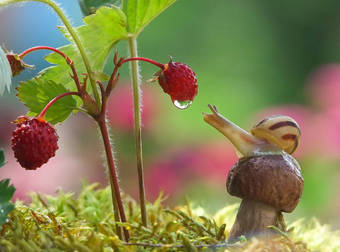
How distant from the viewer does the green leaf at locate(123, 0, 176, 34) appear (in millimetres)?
757

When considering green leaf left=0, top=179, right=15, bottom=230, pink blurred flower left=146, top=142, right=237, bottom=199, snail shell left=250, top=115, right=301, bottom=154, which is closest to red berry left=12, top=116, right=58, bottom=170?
green leaf left=0, top=179, right=15, bottom=230

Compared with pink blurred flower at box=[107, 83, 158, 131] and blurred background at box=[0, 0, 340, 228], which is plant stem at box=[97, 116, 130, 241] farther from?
pink blurred flower at box=[107, 83, 158, 131]

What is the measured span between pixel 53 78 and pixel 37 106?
54mm

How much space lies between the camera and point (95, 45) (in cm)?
76

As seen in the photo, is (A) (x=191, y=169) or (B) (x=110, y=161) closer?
(B) (x=110, y=161)

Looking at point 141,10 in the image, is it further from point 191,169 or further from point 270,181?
point 191,169

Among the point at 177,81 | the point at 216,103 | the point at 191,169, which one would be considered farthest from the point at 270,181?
the point at 216,103

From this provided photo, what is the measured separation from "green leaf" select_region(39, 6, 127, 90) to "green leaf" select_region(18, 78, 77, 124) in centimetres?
4

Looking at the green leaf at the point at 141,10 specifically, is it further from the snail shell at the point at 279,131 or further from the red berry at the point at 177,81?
the snail shell at the point at 279,131

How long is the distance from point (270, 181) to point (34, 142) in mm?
286

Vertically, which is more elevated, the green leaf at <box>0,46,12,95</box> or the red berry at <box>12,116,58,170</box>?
the green leaf at <box>0,46,12,95</box>

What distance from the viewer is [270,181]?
700mm

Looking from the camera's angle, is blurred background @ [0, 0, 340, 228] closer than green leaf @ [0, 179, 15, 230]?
No

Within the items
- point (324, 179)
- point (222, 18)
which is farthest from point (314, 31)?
point (324, 179)
